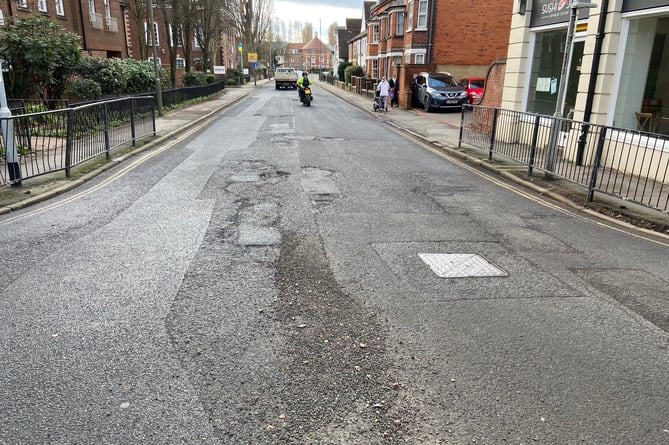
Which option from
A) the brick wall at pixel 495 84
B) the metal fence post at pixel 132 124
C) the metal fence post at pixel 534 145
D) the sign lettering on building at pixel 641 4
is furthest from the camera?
the brick wall at pixel 495 84

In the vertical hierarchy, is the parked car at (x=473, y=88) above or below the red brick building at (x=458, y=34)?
below

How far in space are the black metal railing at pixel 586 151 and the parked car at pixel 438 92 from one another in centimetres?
1241

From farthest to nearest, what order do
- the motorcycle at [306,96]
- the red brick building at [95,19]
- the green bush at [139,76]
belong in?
the motorcycle at [306,96] < the red brick building at [95,19] < the green bush at [139,76]

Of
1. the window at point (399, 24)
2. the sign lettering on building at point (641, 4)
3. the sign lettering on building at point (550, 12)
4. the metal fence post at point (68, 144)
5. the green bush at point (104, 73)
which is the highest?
the window at point (399, 24)

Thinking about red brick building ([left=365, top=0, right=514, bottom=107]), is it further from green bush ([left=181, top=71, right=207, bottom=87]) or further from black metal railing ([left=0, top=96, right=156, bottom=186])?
black metal railing ([left=0, top=96, right=156, bottom=186])

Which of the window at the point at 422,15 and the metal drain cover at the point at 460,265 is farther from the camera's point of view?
the window at the point at 422,15

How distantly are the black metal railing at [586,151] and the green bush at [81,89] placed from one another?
12.9m

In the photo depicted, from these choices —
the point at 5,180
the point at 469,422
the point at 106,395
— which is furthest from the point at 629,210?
the point at 5,180

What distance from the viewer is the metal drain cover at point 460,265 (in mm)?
5254

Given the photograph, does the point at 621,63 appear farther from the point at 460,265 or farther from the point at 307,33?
the point at 307,33

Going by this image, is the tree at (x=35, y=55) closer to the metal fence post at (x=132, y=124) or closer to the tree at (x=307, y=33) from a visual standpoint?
the metal fence post at (x=132, y=124)

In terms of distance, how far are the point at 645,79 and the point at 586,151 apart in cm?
315

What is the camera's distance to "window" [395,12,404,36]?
38112 mm

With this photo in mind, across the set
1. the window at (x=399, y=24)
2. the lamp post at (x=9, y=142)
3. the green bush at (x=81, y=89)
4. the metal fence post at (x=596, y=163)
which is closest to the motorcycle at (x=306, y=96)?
the window at (x=399, y=24)
